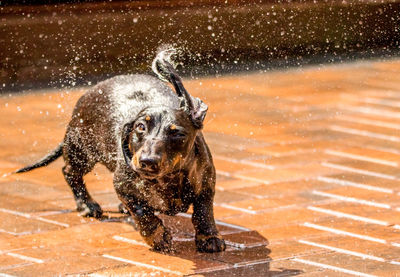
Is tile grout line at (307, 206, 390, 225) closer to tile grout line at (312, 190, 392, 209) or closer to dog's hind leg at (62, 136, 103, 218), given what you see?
tile grout line at (312, 190, 392, 209)

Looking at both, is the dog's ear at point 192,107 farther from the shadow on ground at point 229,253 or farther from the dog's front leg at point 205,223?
the shadow on ground at point 229,253

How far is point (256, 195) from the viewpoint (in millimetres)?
5742

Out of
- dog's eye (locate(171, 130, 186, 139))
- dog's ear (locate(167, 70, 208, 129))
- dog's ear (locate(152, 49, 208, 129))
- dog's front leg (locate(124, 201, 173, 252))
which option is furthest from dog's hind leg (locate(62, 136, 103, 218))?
dog's eye (locate(171, 130, 186, 139))

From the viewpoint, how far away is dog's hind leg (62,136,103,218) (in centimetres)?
539

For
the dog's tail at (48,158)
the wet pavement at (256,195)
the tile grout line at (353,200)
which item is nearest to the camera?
the wet pavement at (256,195)

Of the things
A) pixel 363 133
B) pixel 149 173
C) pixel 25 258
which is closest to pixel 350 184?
pixel 363 133

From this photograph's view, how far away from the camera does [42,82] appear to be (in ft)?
30.9

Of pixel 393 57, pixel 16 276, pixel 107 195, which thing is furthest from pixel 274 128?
pixel 393 57

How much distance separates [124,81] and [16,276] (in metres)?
1.38

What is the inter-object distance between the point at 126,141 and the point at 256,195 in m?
1.52

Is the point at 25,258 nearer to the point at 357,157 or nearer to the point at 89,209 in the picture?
the point at 89,209

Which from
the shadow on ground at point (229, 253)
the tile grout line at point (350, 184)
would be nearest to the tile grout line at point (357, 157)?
the tile grout line at point (350, 184)

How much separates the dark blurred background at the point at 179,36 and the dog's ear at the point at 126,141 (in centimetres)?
484

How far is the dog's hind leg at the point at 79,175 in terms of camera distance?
539 cm
